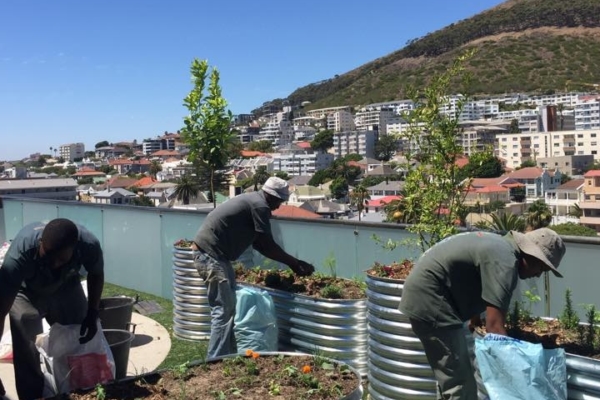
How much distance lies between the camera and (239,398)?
3.44 m

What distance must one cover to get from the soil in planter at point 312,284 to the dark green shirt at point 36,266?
184cm

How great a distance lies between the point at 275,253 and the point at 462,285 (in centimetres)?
222

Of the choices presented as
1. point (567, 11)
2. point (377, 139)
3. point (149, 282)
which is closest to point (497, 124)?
point (377, 139)

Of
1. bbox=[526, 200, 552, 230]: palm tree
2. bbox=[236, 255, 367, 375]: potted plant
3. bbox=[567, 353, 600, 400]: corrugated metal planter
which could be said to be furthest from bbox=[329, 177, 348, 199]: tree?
bbox=[567, 353, 600, 400]: corrugated metal planter

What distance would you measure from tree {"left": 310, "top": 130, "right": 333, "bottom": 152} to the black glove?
568 feet

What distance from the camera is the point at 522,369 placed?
298 centimetres

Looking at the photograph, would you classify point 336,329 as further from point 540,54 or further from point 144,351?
point 540,54

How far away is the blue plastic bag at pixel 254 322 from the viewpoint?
17.1ft

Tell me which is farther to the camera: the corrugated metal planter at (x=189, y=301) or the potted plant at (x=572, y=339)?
the corrugated metal planter at (x=189, y=301)

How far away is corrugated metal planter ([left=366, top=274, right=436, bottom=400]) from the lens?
430 cm

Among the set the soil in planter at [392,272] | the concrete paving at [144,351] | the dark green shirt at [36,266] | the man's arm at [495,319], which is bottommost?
the concrete paving at [144,351]

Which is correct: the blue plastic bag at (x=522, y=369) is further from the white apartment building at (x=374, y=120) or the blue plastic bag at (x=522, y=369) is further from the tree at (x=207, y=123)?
the white apartment building at (x=374, y=120)

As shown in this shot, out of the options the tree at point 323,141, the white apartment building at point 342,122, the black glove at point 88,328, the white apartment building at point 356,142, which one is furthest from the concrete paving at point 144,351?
the white apartment building at point 342,122

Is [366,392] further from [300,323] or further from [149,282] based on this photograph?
[149,282]
